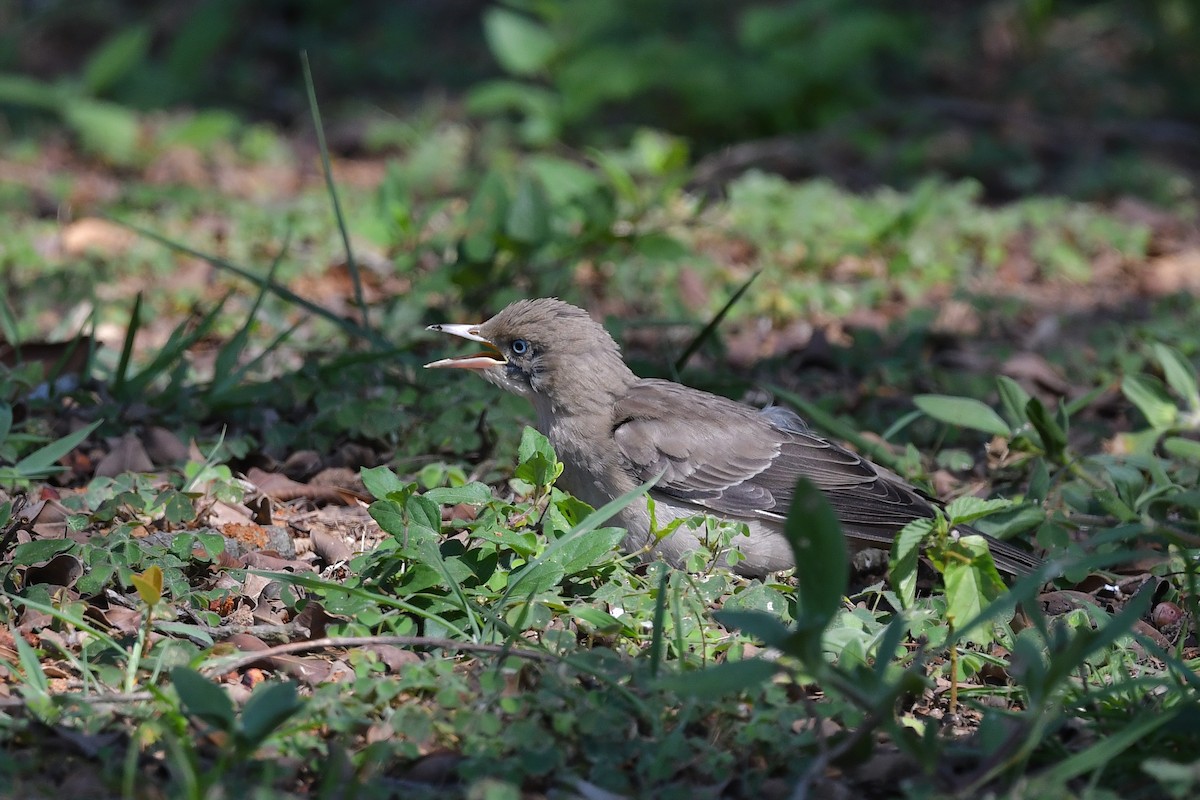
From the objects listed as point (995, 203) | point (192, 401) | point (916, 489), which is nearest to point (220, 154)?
point (192, 401)

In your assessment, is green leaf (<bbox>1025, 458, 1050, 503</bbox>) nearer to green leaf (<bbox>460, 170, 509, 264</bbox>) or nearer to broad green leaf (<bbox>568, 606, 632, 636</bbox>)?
broad green leaf (<bbox>568, 606, 632, 636</bbox>)

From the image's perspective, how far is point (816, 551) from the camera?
323 centimetres

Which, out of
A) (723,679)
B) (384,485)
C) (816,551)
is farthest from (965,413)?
(723,679)

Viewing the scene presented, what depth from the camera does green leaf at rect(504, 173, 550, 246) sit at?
7.09 metres

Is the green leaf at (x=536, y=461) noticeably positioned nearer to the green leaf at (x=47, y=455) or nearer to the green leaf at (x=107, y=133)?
the green leaf at (x=47, y=455)

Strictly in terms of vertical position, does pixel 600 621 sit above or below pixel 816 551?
below

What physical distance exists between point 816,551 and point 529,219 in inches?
167

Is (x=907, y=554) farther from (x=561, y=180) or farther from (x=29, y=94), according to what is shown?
(x=29, y=94)

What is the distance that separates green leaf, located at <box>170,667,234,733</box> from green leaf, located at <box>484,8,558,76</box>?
827cm

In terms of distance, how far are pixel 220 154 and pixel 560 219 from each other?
12.3ft

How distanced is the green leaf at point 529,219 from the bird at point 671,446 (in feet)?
4.97

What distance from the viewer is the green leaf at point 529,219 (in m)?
7.09

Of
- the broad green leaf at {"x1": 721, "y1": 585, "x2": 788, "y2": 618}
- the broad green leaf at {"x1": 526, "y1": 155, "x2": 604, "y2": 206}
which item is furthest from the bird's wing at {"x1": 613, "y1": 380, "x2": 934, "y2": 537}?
the broad green leaf at {"x1": 526, "y1": 155, "x2": 604, "y2": 206}

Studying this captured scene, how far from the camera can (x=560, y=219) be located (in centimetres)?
810
